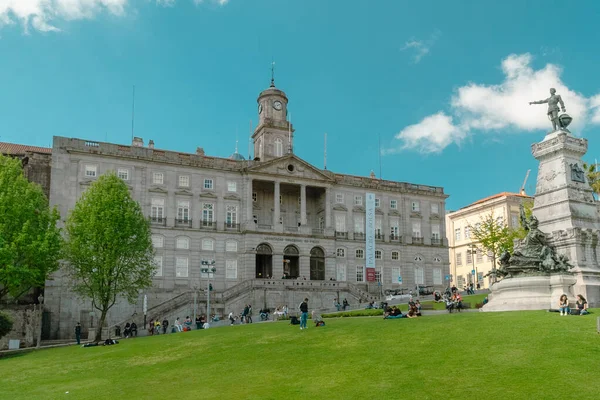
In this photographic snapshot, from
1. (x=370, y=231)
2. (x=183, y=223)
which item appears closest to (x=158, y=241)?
(x=183, y=223)

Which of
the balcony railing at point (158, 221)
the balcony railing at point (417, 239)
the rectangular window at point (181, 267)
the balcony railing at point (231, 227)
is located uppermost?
the balcony railing at point (158, 221)

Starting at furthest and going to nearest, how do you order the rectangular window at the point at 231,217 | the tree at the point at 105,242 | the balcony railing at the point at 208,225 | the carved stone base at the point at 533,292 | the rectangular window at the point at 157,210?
the rectangular window at the point at 231,217, the balcony railing at the point at 208,225, the rectangular window at the point at 157,210, the tree at the point at 105,242, the carved stone base at the point at 533,292

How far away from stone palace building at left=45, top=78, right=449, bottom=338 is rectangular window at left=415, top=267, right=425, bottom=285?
0.13 m

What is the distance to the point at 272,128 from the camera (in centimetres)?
7488

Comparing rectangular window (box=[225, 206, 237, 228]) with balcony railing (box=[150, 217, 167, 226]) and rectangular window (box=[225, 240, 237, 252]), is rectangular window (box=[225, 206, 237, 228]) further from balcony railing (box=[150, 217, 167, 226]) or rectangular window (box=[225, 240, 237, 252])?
balcony railing (box=[150, 217, 167, 226])

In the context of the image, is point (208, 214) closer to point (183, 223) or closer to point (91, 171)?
point (183, 223)

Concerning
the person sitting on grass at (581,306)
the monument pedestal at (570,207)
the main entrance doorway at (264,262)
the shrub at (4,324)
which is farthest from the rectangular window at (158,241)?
the person sitting on grass at (581,306)

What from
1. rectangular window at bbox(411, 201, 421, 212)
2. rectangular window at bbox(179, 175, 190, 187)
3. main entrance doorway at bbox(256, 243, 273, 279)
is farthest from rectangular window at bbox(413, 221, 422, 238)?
rectangular window at bbox(179, 175, 190, 187)

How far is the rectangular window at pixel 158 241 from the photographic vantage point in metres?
63.1

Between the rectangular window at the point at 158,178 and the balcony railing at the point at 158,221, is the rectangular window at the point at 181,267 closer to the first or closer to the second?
the balcony railing at the point at 158,221

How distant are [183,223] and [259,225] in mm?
8426

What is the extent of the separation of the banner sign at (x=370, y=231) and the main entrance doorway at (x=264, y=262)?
470 inches

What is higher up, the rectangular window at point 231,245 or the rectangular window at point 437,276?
the rectangular window at point 231,245

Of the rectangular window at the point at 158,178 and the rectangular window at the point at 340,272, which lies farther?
the rectangular window at the point at 340,272
